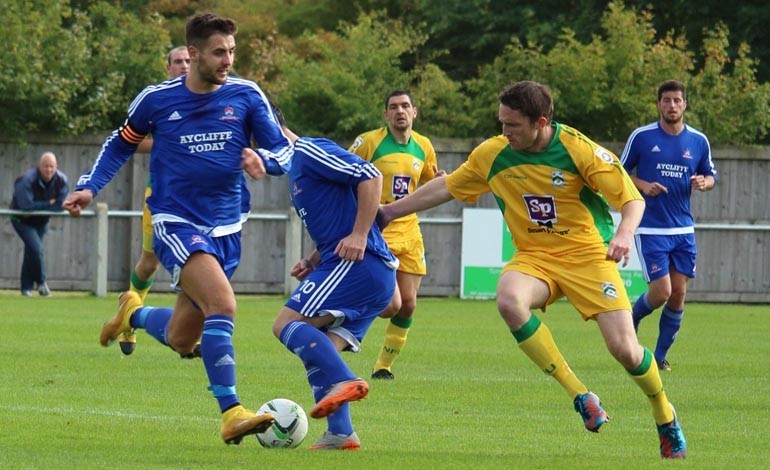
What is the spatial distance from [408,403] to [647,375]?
262 centimetres

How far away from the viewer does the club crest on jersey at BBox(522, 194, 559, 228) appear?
27.1ft

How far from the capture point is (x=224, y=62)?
8.20 metres

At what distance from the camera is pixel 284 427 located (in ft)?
25.9

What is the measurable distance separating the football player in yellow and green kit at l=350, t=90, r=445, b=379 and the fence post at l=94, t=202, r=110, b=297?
911cm

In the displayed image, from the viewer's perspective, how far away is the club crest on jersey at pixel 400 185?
13.2m

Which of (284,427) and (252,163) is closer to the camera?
(252,163)

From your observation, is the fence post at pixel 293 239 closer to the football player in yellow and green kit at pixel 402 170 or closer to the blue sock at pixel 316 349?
the football player in yellow and green kit at pixel 402 170

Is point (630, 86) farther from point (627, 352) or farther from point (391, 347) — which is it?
point (627, 352)

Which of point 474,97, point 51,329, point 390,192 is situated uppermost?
point 474,97

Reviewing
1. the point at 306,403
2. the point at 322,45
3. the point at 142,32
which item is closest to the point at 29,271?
the point at 142,32

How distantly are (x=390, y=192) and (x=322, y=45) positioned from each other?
43.9ft

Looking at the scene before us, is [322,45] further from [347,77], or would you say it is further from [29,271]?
[29,271]

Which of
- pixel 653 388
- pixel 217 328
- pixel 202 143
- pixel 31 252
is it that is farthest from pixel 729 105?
pixel 217 328

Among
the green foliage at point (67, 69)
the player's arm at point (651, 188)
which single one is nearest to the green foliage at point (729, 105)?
the green foliage at point (67, 69)
